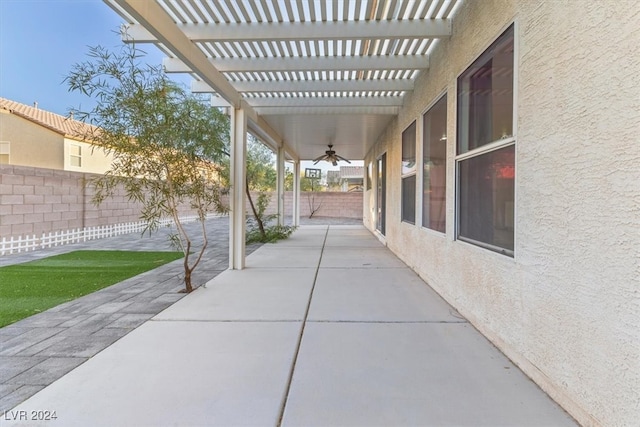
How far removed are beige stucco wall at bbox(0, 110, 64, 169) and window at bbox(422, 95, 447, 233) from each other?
14248 mm

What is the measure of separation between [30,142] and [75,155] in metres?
1.51

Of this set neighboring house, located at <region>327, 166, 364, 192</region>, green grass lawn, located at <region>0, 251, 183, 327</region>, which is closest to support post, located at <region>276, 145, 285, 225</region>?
green grass lawn, located at <region>0, 251, 183, 327</region>

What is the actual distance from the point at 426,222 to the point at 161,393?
403cm

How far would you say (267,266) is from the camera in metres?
6.10

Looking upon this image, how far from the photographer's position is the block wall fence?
6.88 metres

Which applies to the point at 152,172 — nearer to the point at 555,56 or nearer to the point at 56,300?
the point at 56,300

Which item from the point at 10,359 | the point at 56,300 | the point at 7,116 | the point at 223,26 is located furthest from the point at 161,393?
the point at 7,116

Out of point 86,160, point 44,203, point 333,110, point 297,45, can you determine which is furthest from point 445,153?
point 86,160

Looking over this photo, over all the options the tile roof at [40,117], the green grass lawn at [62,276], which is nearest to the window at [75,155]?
the tile roof at [40,117]

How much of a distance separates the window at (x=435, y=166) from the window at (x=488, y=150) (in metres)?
0.57

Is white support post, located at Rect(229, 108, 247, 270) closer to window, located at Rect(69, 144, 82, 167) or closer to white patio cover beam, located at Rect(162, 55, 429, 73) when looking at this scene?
white patio cover beam, located at Rect(162, 55, 429, 73)

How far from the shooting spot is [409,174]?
20.4 ft

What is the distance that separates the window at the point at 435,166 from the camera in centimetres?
431

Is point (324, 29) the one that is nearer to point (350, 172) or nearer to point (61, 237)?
point (61, 237)
